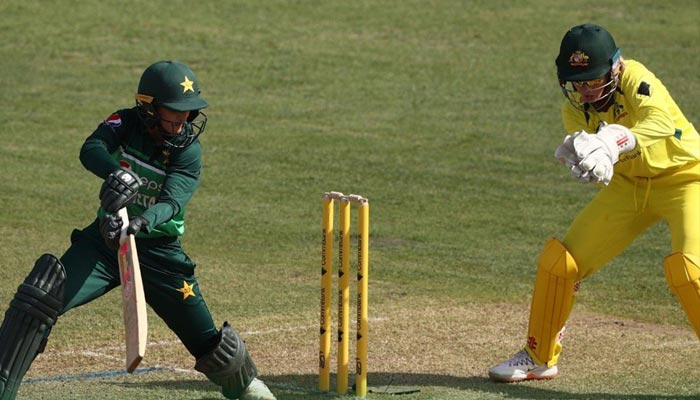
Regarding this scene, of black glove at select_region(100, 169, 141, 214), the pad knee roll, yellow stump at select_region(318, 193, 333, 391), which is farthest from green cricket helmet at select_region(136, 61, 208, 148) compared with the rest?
the pad knee roll

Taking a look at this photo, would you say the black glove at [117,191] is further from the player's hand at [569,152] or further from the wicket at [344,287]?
the player's hand at [569,152]

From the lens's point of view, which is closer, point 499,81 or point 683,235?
point 683,235

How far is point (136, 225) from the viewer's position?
609 centimetres

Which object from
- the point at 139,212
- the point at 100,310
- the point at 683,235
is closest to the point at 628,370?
the point at 683,235

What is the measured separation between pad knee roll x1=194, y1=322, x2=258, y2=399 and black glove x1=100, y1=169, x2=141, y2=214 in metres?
1.01

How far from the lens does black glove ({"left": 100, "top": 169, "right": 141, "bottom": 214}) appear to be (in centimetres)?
608

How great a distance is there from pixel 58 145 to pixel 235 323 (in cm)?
628

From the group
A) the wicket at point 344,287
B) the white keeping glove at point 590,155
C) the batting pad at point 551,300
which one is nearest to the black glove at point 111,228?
the wicket at point 344,287

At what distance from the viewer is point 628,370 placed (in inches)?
311

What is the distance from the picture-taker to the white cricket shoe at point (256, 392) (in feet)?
22.5

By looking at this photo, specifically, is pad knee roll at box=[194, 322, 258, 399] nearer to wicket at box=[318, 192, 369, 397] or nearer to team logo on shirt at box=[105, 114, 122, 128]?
wicket at box=[318, 192, 369, 397]

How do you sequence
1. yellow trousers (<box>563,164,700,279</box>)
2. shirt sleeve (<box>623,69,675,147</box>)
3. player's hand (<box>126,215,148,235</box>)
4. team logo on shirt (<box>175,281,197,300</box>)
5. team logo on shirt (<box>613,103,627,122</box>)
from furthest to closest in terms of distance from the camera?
yellow trousers (<box>563,164,700,279</box>), team logo on shirt (<box>613,103,627,122</box>), shirt sleeve (<box>623,69,675,147</box>), team logo on shirt (<box>175,281,197,300</box>), player's hand (<box>126,215,148,235</box>)

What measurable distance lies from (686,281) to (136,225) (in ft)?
9.87

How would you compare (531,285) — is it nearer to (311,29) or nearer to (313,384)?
(313,384)
